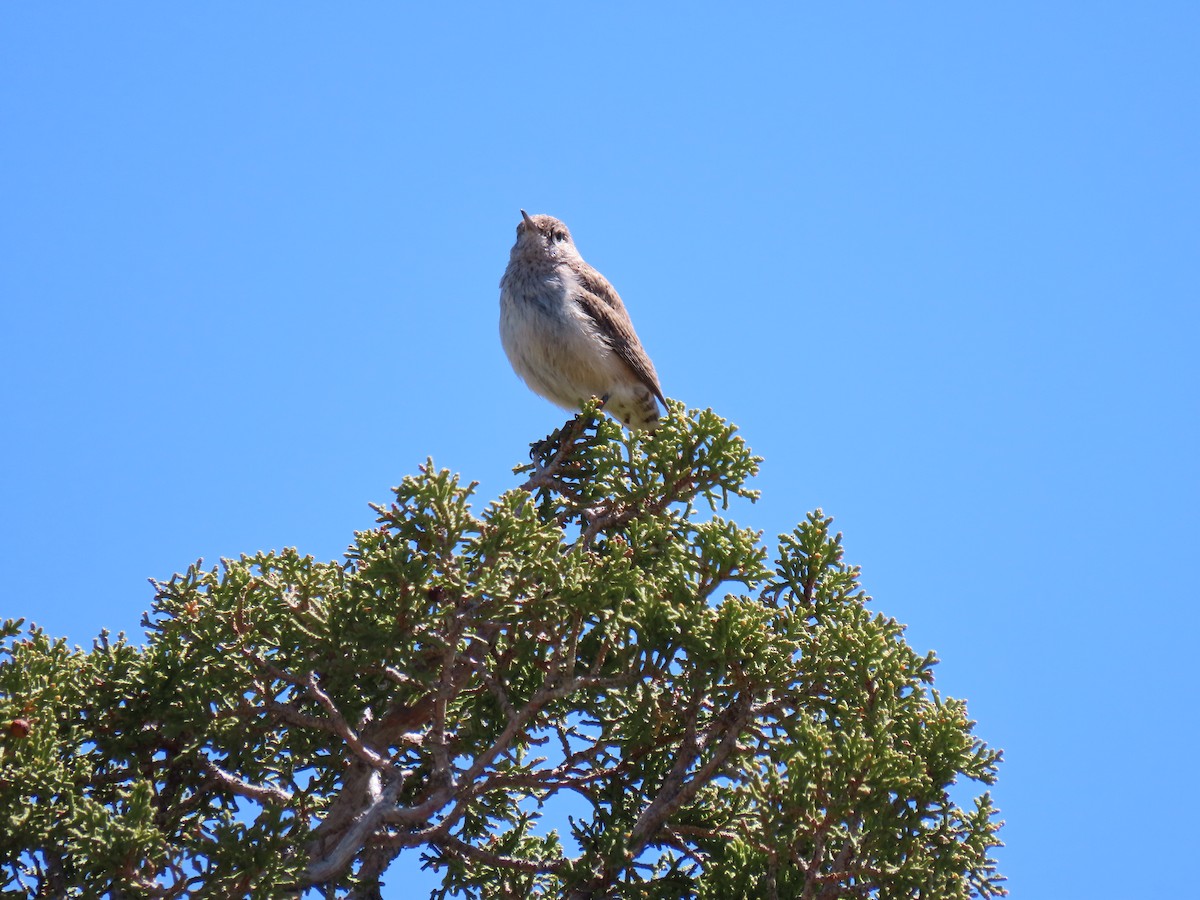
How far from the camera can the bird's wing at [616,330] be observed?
9000 mm

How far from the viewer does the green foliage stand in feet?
14.9

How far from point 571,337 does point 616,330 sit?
0.48 meters

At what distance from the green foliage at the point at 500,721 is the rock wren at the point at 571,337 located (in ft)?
10.6

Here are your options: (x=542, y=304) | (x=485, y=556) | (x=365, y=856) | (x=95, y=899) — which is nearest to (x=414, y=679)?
(x=485, y=556)

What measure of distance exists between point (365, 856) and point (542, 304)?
4624mm

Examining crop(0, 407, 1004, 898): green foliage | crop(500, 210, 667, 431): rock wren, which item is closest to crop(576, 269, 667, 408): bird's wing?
crop(500, 210, 667, 431): rock wren

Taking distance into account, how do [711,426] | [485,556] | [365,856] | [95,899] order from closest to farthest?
1. [95,899]
2. [485,556]
3. [365,856]
4. [711,426]

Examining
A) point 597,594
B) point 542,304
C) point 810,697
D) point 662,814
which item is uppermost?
point 542,304

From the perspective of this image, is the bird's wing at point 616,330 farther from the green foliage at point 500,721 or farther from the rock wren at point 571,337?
the green foliage at point 500,721

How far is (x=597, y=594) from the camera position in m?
4.78

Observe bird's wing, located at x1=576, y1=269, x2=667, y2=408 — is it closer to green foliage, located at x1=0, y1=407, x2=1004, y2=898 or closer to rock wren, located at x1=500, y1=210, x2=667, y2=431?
rock wren, located at x1=500, y1=210, x2=667, y2=431

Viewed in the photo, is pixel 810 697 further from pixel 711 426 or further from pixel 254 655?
pixel 254 655

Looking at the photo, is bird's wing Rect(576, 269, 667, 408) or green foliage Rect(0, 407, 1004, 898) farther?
bird's wing Rect(576, 269, 667, 408)

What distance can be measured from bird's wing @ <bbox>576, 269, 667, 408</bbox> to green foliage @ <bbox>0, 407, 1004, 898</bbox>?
344 centimetres
